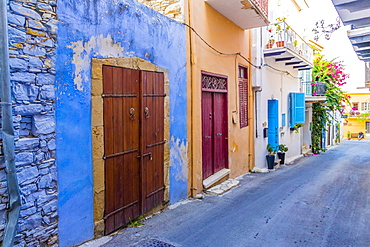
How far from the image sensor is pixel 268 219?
5121 mm

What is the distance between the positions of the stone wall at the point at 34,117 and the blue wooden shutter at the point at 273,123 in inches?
349

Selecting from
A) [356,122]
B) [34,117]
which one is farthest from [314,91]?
[356,122]

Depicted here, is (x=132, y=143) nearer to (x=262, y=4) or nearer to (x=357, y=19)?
(x=357, y=19)

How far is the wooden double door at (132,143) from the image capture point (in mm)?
4207

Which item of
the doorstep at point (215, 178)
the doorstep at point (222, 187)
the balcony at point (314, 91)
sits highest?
the balcony at point (314, 91)

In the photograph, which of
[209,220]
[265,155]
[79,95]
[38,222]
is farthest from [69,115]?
[265,155]

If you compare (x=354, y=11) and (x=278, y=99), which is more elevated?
(x=354, y=11)

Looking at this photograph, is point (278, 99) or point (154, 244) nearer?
point (154, 244)

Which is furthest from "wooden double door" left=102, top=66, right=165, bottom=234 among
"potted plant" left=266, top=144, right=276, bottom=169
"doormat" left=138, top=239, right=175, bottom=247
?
"potted plant" left=266, top=144, right=276, bottom=169

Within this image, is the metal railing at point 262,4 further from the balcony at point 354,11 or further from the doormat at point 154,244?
the doormat at point 154,244

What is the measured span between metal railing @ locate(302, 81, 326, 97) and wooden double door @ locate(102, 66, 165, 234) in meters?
12.7

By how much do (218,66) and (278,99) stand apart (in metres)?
5.16

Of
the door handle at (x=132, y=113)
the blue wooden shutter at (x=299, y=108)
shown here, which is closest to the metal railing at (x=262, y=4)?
the door handle at (x=132, y=113)

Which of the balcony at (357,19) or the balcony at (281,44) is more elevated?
the balcony at (281,44)
